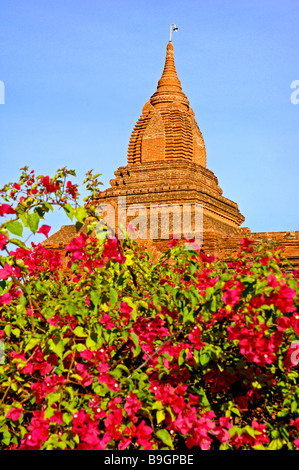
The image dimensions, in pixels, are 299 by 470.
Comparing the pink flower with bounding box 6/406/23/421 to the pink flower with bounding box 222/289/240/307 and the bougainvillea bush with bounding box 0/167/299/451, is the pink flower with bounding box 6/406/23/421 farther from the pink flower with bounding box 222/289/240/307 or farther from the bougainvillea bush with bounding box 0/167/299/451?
the pink flower with bounding box 222/289/240/307

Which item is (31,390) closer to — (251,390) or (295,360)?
(251,390)

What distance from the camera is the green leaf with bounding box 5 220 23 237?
2945mm

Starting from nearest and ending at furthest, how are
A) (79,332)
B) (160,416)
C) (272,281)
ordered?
(272,281)
(160,416)
(79,332)

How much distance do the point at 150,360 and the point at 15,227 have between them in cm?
102

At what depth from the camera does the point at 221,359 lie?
3.26 metres

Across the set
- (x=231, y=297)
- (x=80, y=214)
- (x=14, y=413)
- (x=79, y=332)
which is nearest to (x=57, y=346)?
(x=79, y=332)

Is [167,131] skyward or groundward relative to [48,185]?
skyward

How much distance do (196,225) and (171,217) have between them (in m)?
0.81

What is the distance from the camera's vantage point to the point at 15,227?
2.95m

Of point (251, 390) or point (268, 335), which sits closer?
point (268, 335)

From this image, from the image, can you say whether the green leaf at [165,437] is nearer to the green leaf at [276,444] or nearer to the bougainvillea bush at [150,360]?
the bougainvillea bush at [150,360]

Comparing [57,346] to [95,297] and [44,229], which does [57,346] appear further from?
[44,229]

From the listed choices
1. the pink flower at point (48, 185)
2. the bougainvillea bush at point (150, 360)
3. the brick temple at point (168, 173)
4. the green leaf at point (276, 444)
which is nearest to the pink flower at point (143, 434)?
the bougainvillea bush at point (150, 360)
